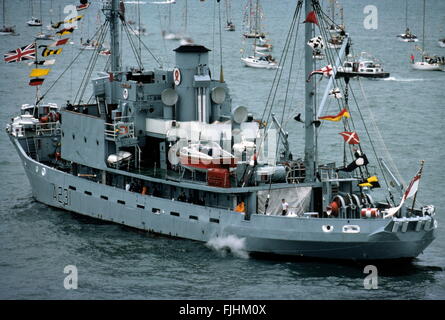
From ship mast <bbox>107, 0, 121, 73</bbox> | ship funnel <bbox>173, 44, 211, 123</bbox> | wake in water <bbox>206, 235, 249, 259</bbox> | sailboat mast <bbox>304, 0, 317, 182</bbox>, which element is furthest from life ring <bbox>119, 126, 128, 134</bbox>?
sailboat mast <bbox>304, 0, 317, 182</bbox>

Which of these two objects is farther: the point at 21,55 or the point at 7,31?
the point at 7,31

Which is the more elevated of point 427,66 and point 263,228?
point 427,66

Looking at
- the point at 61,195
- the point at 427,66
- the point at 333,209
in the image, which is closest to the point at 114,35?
the point at 61,195

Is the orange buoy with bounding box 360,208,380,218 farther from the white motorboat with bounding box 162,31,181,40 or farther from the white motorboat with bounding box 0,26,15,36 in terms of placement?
the white motorboat with bounding box 0,26,15,36

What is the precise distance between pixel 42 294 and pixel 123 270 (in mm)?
4071

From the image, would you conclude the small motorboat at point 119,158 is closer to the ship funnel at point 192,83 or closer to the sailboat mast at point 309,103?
the ship funnel at point 192,83

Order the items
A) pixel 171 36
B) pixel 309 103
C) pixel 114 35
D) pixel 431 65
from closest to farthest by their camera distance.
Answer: pixel 309 103
pixel 171 36
pixel 114 35
pixel 431 65

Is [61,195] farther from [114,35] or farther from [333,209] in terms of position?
[333,209]

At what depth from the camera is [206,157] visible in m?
45.3

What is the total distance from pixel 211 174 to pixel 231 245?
346 cm

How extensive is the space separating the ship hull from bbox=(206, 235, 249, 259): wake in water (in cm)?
14

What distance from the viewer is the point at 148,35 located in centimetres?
15575

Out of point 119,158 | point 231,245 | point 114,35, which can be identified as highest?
point 114,35

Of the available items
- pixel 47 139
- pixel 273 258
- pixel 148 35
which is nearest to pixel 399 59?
pixel 148 35
